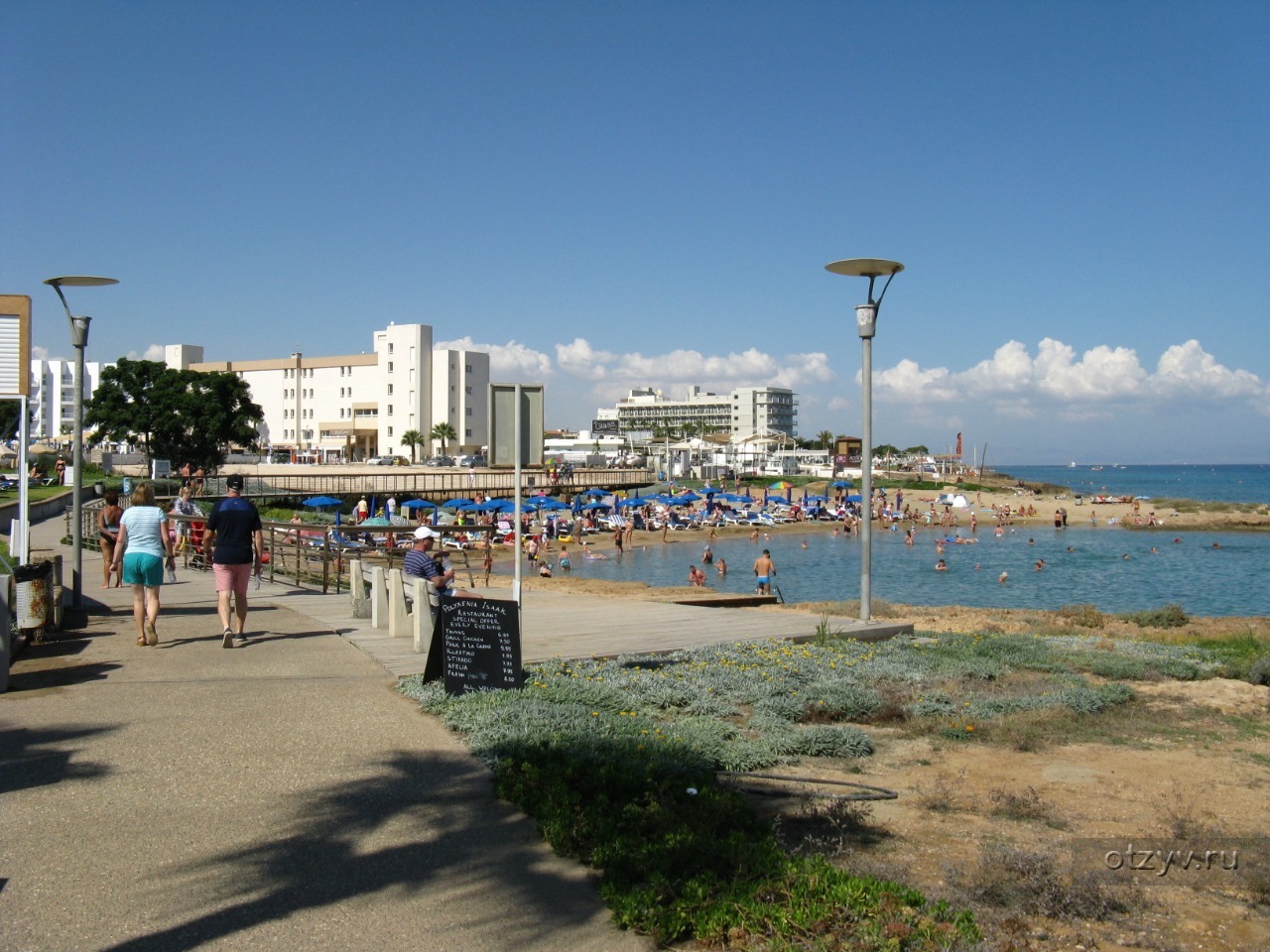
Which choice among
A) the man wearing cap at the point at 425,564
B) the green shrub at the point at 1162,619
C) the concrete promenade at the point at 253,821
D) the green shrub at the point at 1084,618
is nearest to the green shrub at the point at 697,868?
the concrete promenade at the point at 253,821

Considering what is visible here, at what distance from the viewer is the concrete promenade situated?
4.05 metres

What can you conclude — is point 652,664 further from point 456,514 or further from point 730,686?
point 456,514

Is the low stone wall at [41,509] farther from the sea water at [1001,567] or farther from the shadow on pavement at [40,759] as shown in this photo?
the shadow on pavement at [40,759]

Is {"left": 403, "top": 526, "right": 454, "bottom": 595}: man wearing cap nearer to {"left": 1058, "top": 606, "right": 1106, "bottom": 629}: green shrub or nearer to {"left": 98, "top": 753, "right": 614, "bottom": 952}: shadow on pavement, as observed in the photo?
{"left": 98, "top": 753, "right": 614, "bottom": 952}: shadow on pavement

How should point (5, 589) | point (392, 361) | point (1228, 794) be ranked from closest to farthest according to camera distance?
point (1228, 794) → point (5, 589) → point (392, 361)

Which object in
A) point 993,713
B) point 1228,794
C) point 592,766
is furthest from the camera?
point 993,713

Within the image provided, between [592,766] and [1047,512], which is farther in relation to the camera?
[1047,512]

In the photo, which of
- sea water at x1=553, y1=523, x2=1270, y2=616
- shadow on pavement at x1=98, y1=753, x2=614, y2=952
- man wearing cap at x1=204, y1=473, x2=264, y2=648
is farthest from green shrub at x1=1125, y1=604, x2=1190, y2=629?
shadow on pavement at x1=98, y1=753, x2=614, y2=952

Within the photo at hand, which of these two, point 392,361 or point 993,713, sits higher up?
point 392,361

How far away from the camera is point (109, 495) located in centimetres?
1371

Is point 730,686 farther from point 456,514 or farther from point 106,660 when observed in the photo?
point 456,514

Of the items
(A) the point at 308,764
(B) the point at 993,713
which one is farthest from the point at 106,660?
(B) the point at 993,713

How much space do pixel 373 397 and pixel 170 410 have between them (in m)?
35.4

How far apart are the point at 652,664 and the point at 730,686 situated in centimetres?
118
